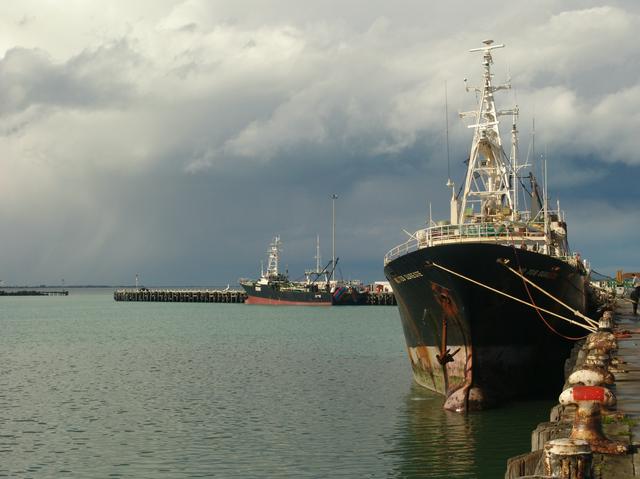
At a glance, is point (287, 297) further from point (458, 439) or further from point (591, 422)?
point (591, 422)

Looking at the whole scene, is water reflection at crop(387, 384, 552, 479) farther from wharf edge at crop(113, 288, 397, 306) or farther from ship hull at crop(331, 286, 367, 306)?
wharf edge at crop(113, 288, 397, 306)

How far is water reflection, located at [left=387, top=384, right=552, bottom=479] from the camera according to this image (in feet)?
61.6

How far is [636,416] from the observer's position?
44.3 ft

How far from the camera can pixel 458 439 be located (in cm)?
2169

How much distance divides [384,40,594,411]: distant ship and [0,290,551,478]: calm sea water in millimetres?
1160

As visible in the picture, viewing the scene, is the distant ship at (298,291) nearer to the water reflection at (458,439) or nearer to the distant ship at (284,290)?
the distant ship at (284,290)

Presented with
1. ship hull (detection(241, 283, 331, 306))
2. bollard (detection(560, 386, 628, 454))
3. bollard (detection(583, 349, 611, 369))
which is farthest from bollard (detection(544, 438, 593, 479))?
ship hull (detection(241, 283, 331, 306))

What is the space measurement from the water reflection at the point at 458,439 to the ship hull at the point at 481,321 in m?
0.82

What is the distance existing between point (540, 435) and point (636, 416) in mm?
2864

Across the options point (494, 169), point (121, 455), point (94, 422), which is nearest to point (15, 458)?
point (121, 455)

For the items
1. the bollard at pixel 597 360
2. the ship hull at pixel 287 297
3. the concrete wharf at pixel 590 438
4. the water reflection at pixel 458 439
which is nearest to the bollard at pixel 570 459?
the concrete wharf at pixel 590 438

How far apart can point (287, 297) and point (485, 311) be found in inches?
4586

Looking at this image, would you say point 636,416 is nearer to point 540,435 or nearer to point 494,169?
point 540,435

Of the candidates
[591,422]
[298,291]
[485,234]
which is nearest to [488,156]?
[485,234]
